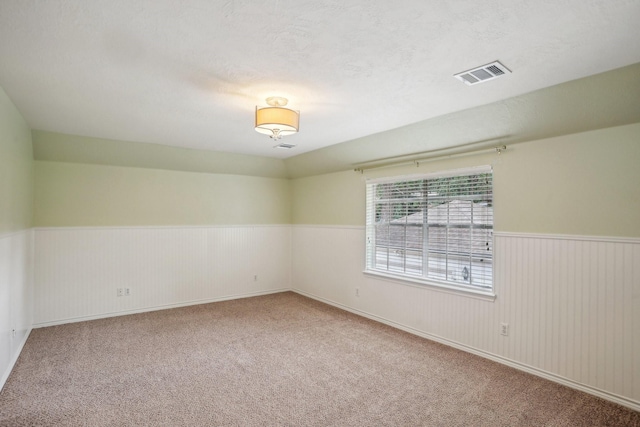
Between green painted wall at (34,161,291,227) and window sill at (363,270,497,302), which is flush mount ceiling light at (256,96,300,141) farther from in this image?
green painted wall at (34,161,291,227)

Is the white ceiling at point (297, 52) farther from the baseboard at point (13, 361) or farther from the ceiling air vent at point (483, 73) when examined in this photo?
the baseboard at point (13, 361)

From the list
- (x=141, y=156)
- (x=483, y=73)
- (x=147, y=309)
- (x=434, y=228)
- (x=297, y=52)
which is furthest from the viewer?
(x=147, y=309)

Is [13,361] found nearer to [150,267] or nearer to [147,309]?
[147,309]

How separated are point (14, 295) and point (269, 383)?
9.34 feet

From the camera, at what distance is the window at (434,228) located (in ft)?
12.0

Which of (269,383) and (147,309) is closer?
(269,383)

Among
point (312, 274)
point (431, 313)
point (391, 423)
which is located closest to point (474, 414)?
point (391, 423)

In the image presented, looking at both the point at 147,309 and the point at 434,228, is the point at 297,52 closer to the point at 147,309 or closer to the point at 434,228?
the point at 434,228

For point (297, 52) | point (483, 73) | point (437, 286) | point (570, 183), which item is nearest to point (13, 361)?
point (297, 52)

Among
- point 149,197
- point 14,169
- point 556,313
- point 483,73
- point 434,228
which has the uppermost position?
point 483,73

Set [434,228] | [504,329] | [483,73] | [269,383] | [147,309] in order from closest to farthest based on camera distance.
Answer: [483,73] → [269,383] → [504,329] → [434,228] → [147,309]

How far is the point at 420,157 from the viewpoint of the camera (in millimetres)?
4156

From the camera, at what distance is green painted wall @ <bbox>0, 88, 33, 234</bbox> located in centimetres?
290

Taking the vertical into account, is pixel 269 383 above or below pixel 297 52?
below
